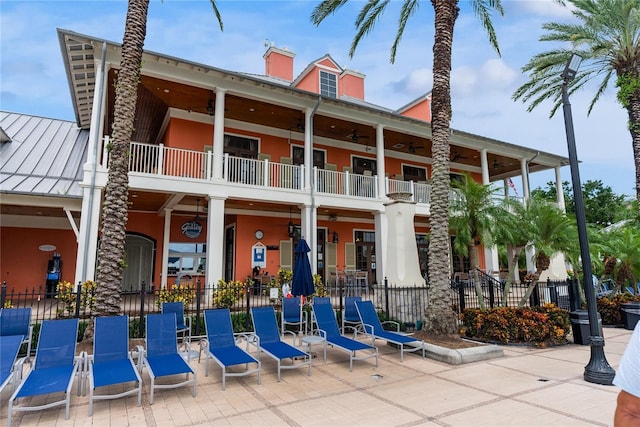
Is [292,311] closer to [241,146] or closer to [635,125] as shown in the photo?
[241,146]

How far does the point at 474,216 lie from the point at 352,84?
40.8ft

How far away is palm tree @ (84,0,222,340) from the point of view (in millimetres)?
6902

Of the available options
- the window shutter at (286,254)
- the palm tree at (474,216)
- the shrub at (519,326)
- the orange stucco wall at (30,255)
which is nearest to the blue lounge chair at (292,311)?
the shrub at (519,326)

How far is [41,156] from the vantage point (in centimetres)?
1347

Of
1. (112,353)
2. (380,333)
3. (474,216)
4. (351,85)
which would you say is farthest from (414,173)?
(112,353)

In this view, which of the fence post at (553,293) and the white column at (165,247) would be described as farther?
the white column at (165,247)

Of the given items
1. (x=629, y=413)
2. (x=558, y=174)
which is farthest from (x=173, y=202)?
(x=558, y=174)

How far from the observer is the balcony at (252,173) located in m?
11.6

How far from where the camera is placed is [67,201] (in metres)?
10.6

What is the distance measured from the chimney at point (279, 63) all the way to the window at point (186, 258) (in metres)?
10.2

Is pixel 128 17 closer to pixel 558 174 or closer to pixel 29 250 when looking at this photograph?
pixel 29 250

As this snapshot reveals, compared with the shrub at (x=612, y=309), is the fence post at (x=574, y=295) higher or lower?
higher

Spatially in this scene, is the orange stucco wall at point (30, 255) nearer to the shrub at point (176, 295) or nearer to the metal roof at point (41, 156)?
the metal roof at point (41, 156)

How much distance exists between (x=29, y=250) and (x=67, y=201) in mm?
4583
